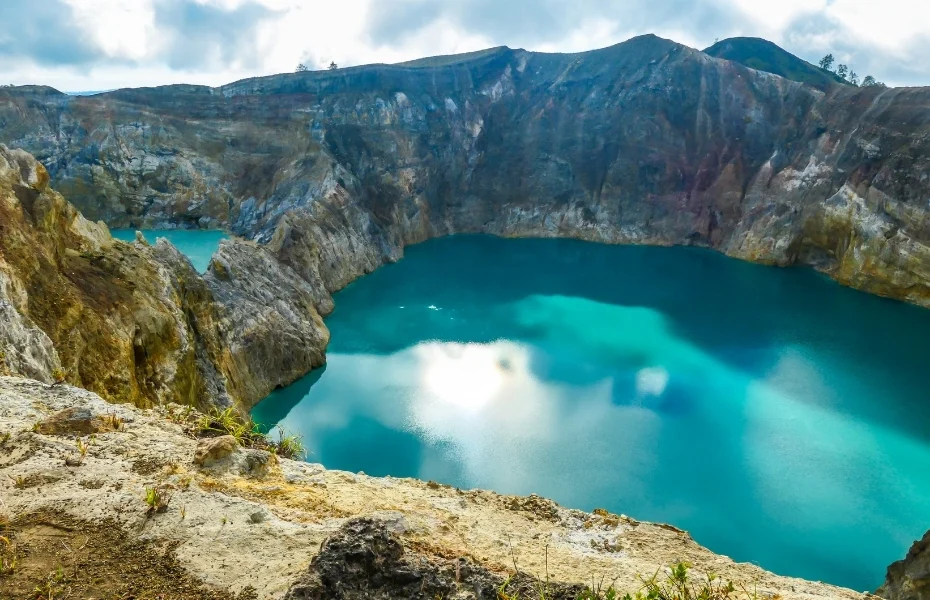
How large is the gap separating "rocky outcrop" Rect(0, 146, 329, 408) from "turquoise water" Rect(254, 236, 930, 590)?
3373 mm

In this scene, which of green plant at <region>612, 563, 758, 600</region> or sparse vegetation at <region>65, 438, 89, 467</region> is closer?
green plant at <region>612, 563, 758, 600</region>

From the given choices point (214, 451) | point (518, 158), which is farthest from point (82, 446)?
point (518, 158)

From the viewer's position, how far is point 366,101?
48.3m

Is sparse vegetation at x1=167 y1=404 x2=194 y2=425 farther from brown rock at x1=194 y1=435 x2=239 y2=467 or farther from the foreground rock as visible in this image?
brown rock at x1=194 y1=435 x2=239 y2=467

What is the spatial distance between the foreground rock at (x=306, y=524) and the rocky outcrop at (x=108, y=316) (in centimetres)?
329

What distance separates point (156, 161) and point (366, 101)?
1686 centimetres

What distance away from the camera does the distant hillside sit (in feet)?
198

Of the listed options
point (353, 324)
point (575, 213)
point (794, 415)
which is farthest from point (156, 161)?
point (794, 415)

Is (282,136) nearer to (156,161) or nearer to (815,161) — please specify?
(156,161)

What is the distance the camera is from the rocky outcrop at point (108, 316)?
10656mm

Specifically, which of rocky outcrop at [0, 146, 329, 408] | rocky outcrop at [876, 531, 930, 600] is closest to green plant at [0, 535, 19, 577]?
rocky outcrop at [0, 146, 329, 408]

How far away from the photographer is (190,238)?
136ft

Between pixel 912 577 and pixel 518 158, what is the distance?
4590cm

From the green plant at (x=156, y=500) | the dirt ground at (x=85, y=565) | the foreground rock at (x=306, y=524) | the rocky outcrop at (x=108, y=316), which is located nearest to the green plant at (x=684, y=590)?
the foreground rock at (x=306, y=524)
